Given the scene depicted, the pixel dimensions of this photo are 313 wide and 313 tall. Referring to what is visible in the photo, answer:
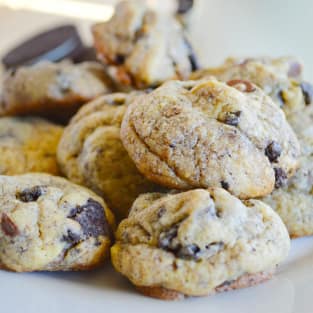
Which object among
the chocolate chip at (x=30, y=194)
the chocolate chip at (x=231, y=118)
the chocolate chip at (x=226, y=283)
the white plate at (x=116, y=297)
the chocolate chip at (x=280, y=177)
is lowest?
the white plate at (x=116, y=297)

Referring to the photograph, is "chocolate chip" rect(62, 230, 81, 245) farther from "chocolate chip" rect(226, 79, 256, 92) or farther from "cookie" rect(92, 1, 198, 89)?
"cookie" rect(92, 1, 198, 89)

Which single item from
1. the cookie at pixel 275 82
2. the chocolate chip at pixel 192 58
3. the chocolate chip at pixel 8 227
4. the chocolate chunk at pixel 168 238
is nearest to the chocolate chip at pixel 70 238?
the chocolate chip at pixel 8 227

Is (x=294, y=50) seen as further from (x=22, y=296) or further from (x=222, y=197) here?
(x=22, y=296)

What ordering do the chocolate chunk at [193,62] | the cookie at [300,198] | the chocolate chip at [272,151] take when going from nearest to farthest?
the chocolate chip at [272,151] < the cookie at [300,198] < the chocolate chunk at [193,62]

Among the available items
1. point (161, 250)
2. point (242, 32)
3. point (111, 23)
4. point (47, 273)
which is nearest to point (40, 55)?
point (111, 23)

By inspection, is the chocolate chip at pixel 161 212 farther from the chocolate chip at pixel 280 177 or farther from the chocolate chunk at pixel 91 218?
the chocolate chip at pixel 280 177

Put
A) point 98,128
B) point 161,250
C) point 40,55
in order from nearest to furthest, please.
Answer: point 161,250 → point 98,128 → point 40,55
